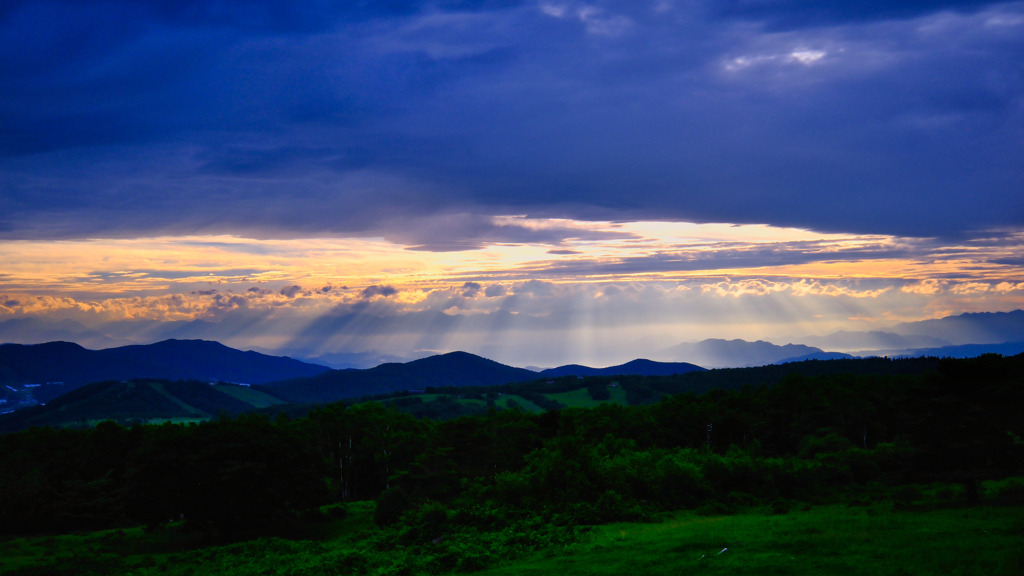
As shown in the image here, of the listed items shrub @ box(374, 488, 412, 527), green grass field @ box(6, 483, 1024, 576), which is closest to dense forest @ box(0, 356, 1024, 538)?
shrub @ box(374, 488, 412, 527)

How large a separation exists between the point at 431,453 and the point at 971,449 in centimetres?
4884

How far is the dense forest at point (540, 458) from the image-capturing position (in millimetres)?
33562

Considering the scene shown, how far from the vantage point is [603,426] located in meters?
76.2

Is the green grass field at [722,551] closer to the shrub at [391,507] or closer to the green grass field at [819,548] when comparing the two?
the green grass field at [819,548]

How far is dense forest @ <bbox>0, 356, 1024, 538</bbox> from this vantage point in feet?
110

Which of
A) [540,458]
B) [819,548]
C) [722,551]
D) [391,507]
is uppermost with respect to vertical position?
[819,548]

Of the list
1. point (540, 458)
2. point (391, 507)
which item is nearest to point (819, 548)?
point (540, 458)

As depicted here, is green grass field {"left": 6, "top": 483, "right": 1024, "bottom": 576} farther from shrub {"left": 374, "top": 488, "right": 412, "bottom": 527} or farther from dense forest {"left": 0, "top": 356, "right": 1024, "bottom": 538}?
shrub {"left": 374, "top": 488, "right": 412, "bottom": 527}

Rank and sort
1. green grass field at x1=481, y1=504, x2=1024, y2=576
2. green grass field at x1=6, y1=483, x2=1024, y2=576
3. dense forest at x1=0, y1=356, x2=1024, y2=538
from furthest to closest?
1. dense forest at x1=0, y1=356, x2=1024, y2=538
2. green grass field at x1=6, y1=483, x2=1024, y2=576
3. green grass field at x1=481, y1=504, x2=1024, y2=576

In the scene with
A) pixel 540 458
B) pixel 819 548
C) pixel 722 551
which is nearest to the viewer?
pixel 819 548

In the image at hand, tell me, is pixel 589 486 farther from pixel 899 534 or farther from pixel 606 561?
pixel 899 534

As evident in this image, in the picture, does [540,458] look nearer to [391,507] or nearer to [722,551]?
[391,507]

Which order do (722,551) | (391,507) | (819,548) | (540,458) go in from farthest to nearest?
1. (540,458)
2. (391,507)
3. (722,551)
4. (819,548)

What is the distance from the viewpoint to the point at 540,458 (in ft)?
160
